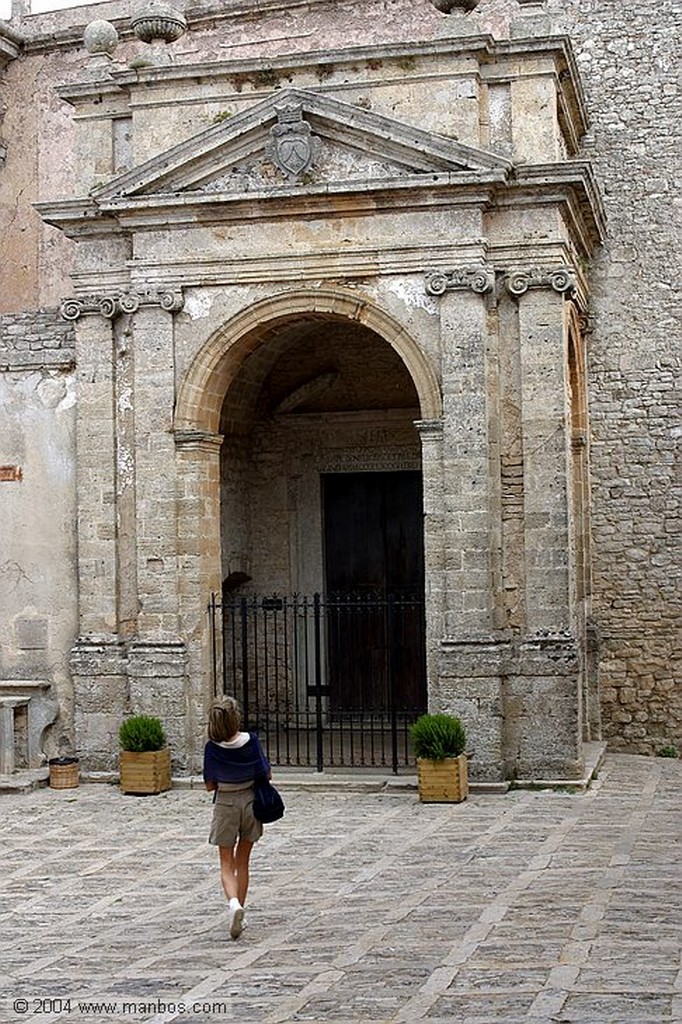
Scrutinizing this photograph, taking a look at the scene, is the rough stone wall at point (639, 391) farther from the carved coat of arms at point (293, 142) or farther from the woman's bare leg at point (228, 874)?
the woman's bare leg at point (228, 874)

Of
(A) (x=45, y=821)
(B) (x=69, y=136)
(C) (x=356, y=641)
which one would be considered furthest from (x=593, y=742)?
(B) (x=69, y=136)

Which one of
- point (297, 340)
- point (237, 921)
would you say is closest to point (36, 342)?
point (297, 340)

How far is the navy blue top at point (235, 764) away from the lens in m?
8.20

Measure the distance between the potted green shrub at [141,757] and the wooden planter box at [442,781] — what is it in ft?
8.04

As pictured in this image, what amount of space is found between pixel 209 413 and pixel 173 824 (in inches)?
159

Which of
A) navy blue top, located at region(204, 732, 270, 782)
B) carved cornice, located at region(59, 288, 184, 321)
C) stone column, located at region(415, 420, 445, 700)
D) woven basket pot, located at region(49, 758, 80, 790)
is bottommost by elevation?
woven basket pot, located at region(49, 758, 80, 790)

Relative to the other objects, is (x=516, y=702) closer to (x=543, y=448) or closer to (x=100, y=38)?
(x=543, y=448)

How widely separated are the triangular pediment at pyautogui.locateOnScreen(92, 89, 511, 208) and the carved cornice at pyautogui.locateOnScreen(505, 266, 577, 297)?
34.8 inches

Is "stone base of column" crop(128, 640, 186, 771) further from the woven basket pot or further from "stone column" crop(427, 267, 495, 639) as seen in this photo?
"stone column" crop(427, 267, 495, 639)

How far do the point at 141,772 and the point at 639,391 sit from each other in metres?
7.00

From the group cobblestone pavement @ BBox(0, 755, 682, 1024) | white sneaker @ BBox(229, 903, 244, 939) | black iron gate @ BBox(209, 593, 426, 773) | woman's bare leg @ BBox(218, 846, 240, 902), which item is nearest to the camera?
cobblestone pavement @ BBox(0, 755, 682, 1024)

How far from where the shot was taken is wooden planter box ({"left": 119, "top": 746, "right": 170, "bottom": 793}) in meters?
13.1

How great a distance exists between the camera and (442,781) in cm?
1239

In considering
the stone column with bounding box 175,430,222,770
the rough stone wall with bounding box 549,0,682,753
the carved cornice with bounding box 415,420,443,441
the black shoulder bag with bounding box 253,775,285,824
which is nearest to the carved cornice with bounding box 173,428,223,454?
the stone column with bounding box 175,430,222,770
